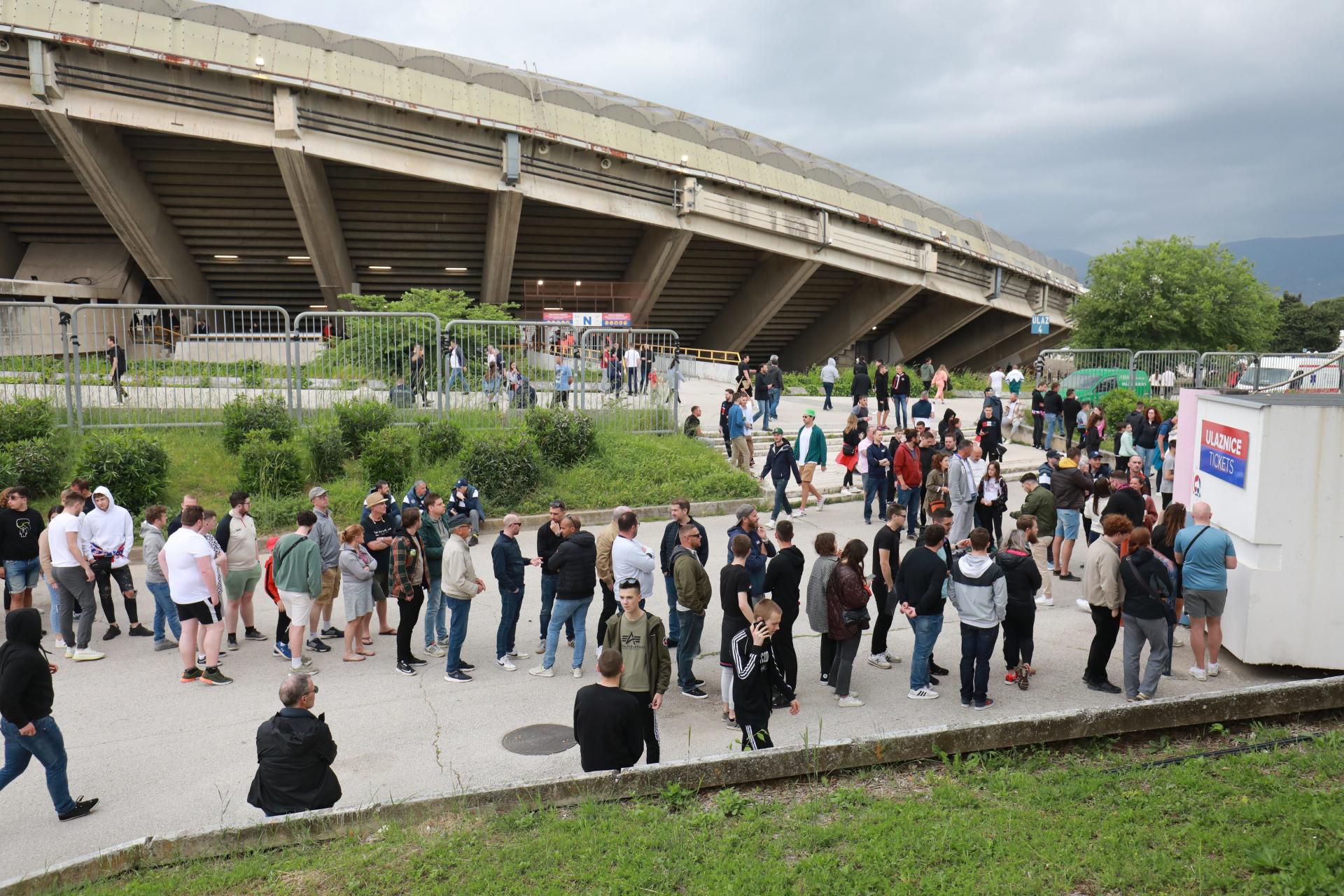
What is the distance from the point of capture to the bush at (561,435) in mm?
14797

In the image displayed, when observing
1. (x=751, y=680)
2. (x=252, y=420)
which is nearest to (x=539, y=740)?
(x=751, y=680)

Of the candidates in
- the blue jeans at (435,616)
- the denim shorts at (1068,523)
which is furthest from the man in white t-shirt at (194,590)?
the denim shorts at (1068,523)

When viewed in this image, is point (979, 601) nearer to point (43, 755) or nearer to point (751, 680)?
point (751, 680)

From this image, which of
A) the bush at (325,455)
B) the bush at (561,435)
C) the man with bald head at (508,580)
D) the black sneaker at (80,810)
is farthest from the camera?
the bush at (561,435)

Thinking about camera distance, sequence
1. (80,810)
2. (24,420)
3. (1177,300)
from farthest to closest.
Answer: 1. (1177,300)
2. (24,420)
3. (80,810)

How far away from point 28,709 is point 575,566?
3.86 m

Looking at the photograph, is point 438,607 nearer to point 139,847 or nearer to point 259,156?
point 139,847

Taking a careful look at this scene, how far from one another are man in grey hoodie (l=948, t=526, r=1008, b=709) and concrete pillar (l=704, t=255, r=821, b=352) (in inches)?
1070

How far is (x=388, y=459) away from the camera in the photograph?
13.5m

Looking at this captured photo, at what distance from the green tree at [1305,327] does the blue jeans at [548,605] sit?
5472 centimetres

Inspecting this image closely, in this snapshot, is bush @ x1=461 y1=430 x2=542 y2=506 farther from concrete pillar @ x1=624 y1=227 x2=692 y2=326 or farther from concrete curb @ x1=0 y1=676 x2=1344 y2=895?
concrete pillar @ x1=624 y1=227 x2=692 y2=326

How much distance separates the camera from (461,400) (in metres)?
15.2

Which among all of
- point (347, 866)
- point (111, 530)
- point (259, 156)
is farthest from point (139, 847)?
point (259, 156)

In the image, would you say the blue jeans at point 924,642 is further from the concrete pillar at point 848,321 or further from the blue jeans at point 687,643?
the concrete pillar at point 848,321
